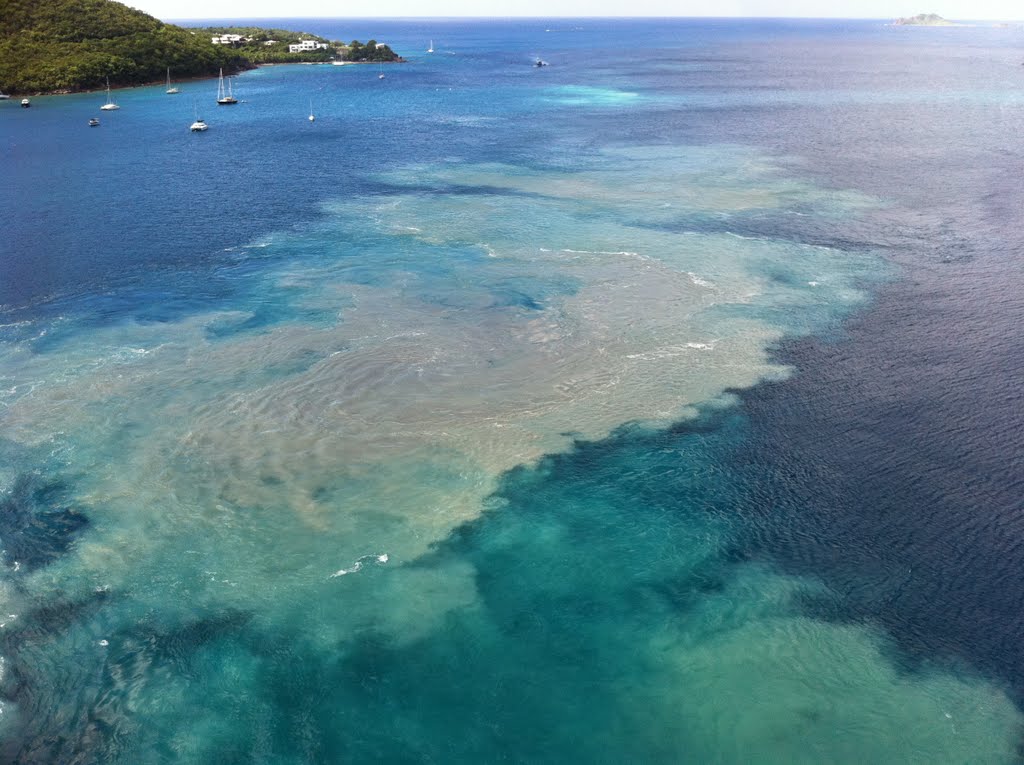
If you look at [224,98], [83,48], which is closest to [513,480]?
[224,98]

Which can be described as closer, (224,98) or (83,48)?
(224,98)

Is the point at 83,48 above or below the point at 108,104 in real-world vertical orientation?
above

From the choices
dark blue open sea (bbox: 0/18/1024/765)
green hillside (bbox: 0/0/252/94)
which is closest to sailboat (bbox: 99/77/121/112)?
green hillside (bbox: 0/0/252/94)

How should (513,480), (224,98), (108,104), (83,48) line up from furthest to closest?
(83,48)
(224,98)
(108,104)
(513,480)

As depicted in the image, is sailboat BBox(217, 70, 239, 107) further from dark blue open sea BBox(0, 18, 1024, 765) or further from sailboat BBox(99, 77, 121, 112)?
dark blue open sea BBox(0, 18, 1024, 765)

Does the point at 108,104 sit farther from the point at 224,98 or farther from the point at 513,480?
the point at 513,480

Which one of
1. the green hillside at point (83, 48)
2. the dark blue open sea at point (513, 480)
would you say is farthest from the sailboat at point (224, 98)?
the dark blue open sea at point (513, 480)
